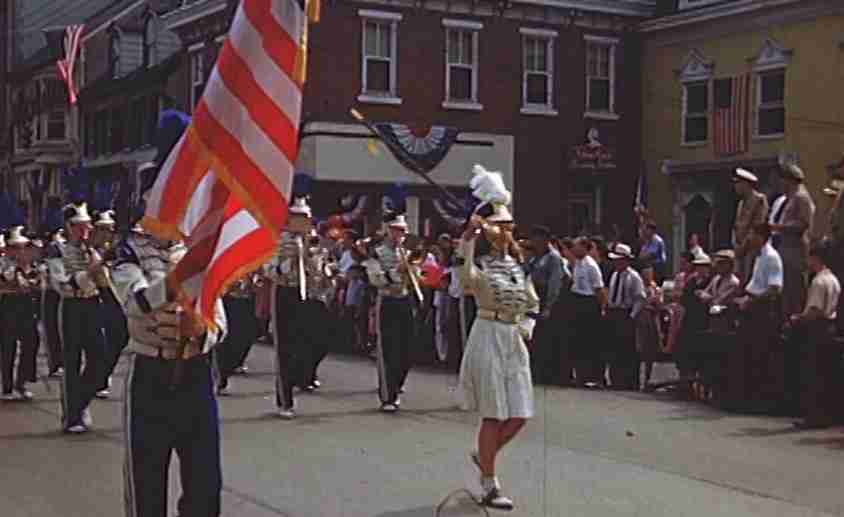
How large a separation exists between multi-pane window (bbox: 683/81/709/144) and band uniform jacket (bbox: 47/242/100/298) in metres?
23.0

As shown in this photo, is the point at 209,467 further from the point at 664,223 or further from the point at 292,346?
the point at 664,223

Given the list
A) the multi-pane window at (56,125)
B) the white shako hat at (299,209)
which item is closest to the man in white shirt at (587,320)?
the white shako hat at (299,209)

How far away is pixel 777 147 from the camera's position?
30984 mm

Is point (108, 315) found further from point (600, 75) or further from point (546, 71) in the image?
point (600, 75)

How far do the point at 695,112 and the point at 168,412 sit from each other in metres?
29.2

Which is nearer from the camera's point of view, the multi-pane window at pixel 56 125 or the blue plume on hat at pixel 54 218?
the blue plume on hat at pixel 54 218

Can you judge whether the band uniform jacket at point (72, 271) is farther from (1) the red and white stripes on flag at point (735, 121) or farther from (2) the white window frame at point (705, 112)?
(2) the white window frame at point (705, 112)

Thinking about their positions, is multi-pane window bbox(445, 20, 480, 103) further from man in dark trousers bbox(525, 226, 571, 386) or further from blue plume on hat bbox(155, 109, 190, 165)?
blue plume on hat bbox(155, 109, 190, 165)

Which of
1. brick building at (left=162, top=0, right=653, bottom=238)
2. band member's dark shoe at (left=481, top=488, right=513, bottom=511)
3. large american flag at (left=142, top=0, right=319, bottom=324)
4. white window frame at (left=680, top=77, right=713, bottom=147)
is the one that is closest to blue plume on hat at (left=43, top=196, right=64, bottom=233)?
band member's dark shoe at (left=481, top=488, right=513, bottom=511)

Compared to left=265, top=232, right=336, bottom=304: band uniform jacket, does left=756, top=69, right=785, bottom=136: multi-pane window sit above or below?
above

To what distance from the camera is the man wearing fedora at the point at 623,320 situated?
16.6 meters

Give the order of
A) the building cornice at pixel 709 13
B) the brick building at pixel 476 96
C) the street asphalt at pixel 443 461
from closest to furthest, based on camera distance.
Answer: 1. the street asphalt at pixel 443 461
2. the building cornice at pixel 709 13
3. the brick building at pixel 476 96

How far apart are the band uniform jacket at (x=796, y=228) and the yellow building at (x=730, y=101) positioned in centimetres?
1238

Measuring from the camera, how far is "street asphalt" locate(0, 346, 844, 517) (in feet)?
30.4
